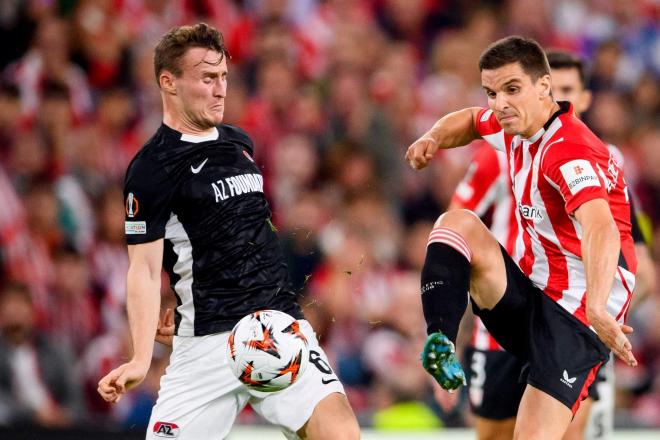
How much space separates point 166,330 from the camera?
16.3 ft

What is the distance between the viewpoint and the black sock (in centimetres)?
441

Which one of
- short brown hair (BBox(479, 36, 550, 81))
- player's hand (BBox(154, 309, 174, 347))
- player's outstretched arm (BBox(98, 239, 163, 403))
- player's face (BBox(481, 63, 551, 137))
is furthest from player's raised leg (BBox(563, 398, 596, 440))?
player's outstretched arm (BBox(98, 239, 163, 403))

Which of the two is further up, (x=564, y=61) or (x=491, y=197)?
(x=564, y=61)

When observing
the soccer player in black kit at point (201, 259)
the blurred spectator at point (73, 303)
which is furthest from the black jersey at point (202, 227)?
the blurred spectator at point (73, 303)

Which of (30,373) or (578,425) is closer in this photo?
(578,425)

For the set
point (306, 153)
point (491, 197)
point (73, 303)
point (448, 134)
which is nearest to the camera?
point (448, 134)

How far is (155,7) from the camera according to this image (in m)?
9.95

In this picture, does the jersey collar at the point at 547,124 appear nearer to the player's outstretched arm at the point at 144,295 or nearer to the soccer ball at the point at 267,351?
the soccer ball at the point at 267,351

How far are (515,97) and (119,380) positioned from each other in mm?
1883

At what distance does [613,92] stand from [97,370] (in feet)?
17.0

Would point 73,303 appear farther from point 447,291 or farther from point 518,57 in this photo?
point 518,57

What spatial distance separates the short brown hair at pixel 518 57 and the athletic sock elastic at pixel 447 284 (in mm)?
694

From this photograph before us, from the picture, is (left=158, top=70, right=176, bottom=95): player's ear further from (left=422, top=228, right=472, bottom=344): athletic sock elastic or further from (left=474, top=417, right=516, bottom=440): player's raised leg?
(left=474, top=417, right=516, bottom=440): player's raised leg

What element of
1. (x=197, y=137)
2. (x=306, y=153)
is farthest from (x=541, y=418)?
(x=306, y=153)
